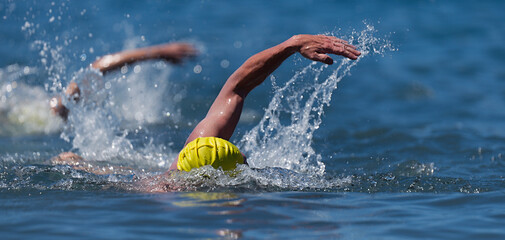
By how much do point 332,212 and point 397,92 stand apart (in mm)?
7704

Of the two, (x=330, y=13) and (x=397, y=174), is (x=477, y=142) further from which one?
(x=330, y=13)

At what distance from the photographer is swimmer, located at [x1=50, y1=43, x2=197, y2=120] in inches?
262

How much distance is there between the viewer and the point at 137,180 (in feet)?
17.1

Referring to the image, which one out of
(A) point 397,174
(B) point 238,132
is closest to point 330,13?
(B) point 238,132

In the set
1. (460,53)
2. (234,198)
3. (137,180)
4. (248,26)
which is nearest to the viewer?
(234,198)

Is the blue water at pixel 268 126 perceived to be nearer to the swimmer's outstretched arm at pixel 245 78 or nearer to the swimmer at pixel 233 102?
the swimmer at pixel 233 102

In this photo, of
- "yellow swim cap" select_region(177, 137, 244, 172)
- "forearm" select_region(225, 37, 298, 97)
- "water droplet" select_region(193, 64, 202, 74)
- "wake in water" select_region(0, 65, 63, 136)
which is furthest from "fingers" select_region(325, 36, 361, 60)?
"water droplet" select_region(193, 64, 202, 74)

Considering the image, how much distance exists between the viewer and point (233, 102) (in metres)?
5.28

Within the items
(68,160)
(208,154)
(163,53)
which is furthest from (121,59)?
(208,154)

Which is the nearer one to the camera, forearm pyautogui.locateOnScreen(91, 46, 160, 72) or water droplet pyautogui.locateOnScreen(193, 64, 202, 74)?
forearm pyautogui.locateOnScreen(91, 46, 160, 72)

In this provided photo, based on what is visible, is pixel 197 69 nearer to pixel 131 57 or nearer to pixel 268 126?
pixel 131 57

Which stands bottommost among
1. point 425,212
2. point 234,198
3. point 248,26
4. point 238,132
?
point 425,212

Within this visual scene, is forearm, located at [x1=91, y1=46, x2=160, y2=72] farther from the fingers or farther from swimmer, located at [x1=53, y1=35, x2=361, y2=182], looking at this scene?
the fingers

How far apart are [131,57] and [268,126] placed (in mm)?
1710
